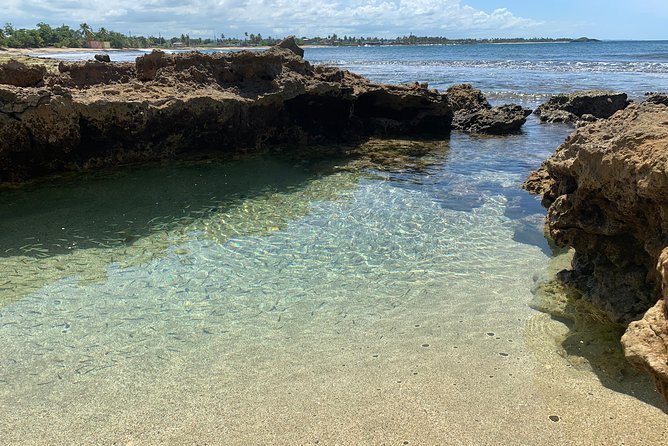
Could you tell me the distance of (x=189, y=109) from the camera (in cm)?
1071

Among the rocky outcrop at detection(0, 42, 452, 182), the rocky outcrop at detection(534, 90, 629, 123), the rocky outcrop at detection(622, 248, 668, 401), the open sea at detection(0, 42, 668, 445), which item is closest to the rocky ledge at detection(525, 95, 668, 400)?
the rocky outcrop at detection(622, 248, 668, 401)

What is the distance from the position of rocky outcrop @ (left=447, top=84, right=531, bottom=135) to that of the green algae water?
22.9 ft

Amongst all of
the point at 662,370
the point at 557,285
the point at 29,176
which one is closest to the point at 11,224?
the point at 29,176

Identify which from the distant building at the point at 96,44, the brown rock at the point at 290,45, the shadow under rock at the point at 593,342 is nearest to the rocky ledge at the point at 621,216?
the shadow under rock at the point at 593,342

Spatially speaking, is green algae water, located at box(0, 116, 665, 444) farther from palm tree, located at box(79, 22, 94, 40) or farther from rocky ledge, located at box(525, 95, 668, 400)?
palm tree, located at box(79, 22, 94, 40)

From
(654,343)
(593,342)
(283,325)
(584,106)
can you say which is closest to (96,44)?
(584,106)

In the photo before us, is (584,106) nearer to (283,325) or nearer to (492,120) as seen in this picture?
(492,120)

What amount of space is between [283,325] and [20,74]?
8.18 meters

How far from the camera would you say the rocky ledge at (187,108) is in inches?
358

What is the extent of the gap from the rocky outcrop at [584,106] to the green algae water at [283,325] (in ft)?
34.0

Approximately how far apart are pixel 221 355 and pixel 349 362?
1054 mm

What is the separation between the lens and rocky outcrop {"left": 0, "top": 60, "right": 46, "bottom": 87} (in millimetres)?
9578

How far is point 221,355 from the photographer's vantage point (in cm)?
427

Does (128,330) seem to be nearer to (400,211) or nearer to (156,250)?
(156,250)
